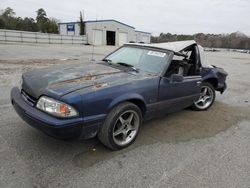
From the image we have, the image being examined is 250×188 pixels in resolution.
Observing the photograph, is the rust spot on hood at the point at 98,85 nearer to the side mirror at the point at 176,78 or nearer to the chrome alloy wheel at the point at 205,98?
the side mirror at the point at 176,78

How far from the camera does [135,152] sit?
3176 millimetres

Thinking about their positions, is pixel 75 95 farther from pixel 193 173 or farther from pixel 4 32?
pixel 4 32

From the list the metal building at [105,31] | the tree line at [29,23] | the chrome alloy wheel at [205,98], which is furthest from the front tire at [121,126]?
the tree line at [29,23]

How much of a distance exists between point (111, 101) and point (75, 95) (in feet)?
1.67

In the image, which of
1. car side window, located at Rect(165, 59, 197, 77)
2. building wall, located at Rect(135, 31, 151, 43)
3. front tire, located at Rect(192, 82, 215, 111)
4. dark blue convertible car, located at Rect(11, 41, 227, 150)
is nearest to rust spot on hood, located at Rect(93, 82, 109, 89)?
dark blue convertible car, located at Rect(11, 41, 227, 150)

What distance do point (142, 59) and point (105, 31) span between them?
41.4 m

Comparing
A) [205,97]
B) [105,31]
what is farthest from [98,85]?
[105,31]

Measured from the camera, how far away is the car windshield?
374 cm

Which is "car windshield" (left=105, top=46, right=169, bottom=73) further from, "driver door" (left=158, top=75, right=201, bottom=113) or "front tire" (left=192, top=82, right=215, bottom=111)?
"front tire" (left=192, top=82, right=215, bottom=111)

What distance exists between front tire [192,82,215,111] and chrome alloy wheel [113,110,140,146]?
2335 millimetres

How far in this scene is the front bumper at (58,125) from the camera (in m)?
2.51

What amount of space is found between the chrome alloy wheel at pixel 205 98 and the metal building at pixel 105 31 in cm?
3724

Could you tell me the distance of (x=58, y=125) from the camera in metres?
2.49

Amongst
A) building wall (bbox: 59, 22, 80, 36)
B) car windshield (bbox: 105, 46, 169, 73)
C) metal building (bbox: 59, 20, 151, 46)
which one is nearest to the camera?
car windshield (bbox: 105, 46, 169, 73)
